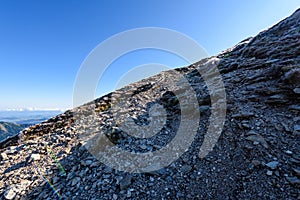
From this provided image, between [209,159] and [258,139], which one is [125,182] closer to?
[209,159]

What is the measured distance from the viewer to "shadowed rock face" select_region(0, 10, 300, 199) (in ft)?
14.1

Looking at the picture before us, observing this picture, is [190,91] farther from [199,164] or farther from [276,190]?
[276,190]

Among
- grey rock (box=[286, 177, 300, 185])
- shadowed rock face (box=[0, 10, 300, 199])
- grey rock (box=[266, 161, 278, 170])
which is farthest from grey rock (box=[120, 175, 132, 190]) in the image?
grey rock (box=[286, 177, 300, 185])

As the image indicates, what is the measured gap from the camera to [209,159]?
206 inches

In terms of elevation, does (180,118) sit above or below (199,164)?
above

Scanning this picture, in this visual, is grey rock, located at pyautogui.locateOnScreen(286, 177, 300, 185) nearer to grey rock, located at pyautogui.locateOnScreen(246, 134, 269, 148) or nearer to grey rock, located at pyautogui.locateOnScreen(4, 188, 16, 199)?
grey rock, located at pyautogui.locateOnScreen(246, 134, 269, 148)

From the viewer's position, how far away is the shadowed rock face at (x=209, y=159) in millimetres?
4309

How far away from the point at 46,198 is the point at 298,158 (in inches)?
315

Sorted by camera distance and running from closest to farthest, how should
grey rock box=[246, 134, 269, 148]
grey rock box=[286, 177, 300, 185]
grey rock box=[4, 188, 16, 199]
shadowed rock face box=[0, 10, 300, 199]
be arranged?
grey rock box=[286, 177, 300, 185], shadowed rock face box=[0, 10, 300, 199], grey rock box=[4, 188, 16, 199], grey rock box=[246, 134, 269, 148]

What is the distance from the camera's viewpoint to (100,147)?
6.52m

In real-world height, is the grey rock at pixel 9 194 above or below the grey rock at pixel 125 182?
below

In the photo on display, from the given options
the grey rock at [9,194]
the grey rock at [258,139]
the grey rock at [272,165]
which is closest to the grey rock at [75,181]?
the grey rock at [9,194]

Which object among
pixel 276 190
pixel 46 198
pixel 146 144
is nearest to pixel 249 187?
pixel 276 190

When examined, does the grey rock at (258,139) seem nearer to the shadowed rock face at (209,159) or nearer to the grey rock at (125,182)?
the shadowed rock face at (209,159)
